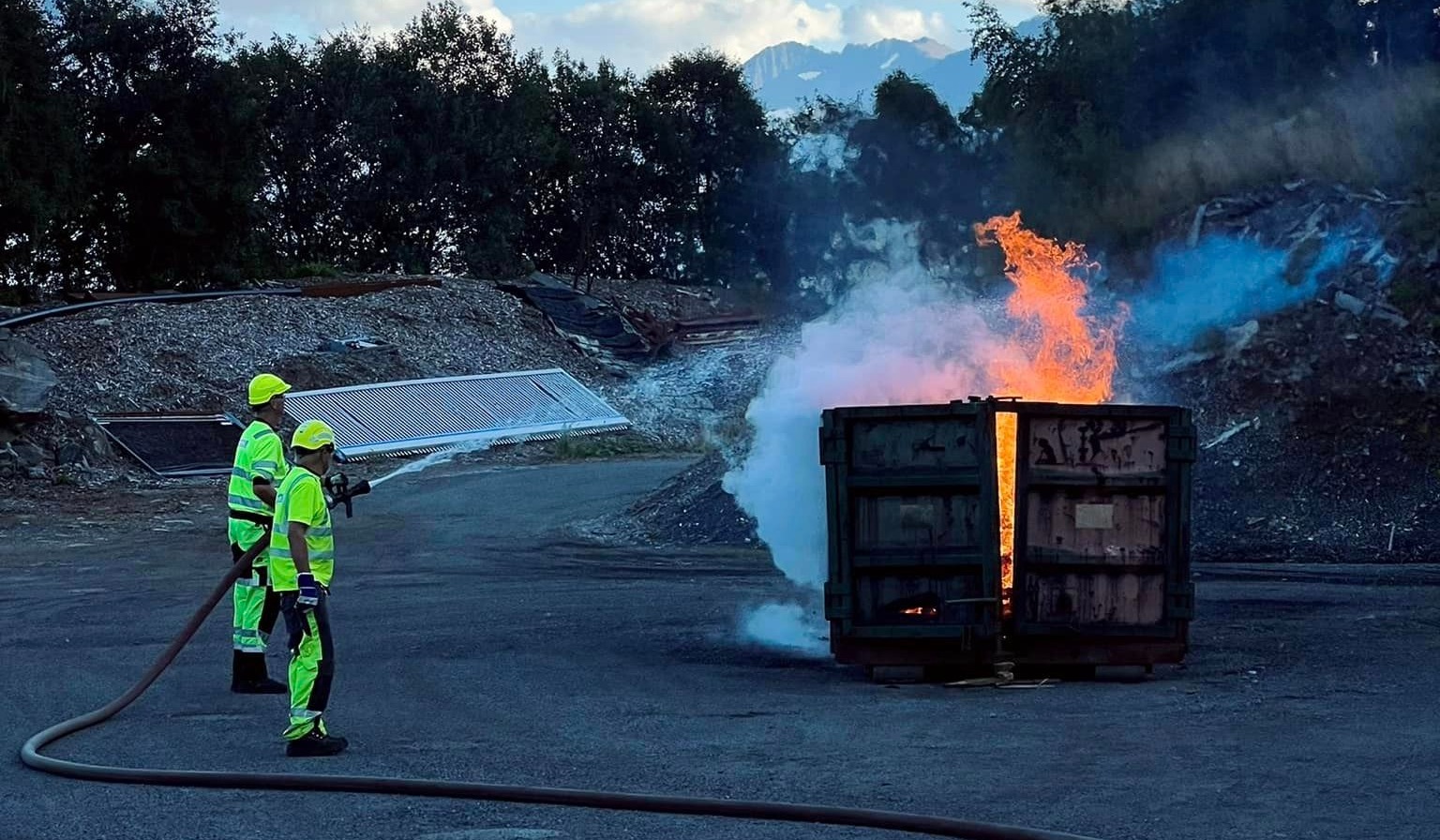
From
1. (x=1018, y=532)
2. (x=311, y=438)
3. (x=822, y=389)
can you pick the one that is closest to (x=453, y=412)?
(x=822, y=389)

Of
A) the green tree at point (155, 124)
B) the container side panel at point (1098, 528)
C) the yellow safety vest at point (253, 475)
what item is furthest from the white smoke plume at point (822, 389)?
the green tree at point (155, 124)

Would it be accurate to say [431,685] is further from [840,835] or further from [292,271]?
[292,271]

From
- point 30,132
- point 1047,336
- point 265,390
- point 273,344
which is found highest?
point 30,132

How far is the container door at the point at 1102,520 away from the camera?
1009 cm

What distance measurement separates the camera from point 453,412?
29.7m

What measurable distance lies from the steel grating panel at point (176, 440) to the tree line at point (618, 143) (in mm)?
7039

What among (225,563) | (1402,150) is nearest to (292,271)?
(225,563)

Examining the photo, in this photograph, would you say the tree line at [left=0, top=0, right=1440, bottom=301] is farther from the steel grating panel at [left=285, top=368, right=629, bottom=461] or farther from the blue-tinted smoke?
the steel grating panel at [left=285, top=368, right=629, bottom=461]

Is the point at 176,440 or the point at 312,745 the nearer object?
the point at 312,745

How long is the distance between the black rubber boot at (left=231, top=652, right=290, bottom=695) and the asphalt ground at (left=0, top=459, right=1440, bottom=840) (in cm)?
17

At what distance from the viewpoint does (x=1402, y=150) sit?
73.1 feet

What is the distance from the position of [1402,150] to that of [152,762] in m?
19.3

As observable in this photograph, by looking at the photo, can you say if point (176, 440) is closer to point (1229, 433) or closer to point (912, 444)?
point (1229, 433)

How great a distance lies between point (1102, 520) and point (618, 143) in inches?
1569
